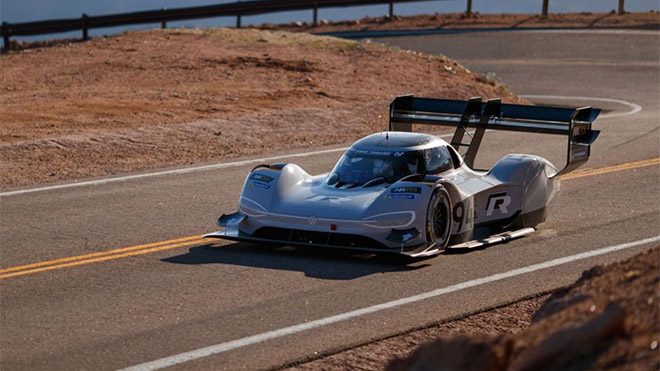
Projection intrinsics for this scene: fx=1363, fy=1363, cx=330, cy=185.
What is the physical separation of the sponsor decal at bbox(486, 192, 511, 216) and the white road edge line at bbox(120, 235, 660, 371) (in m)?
1.05

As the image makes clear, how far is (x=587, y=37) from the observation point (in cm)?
4506

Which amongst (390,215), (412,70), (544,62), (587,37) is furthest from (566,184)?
(587,37)

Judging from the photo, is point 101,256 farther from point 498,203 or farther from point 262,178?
point 498,203

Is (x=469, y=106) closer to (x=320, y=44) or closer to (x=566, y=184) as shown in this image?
(x=566, y=184)

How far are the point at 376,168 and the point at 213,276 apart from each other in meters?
2.27

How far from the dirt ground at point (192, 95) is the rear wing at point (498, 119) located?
4.95 metres

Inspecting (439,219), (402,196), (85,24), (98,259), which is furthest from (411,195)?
(85,24)

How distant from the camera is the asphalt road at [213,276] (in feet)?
34.0

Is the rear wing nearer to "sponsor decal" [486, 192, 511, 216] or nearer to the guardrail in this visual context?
"sponsor decal" [486, 192, 511, 216]

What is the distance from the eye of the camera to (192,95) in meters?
26.2

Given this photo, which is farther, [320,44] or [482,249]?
[320,44]

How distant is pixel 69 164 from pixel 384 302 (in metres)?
9.35

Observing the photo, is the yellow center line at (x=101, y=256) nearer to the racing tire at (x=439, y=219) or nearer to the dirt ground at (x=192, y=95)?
the racing tire at (x=439, y=219)

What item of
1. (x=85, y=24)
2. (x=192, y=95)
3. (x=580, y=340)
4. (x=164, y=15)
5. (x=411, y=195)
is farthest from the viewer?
(x=164, y=15)
